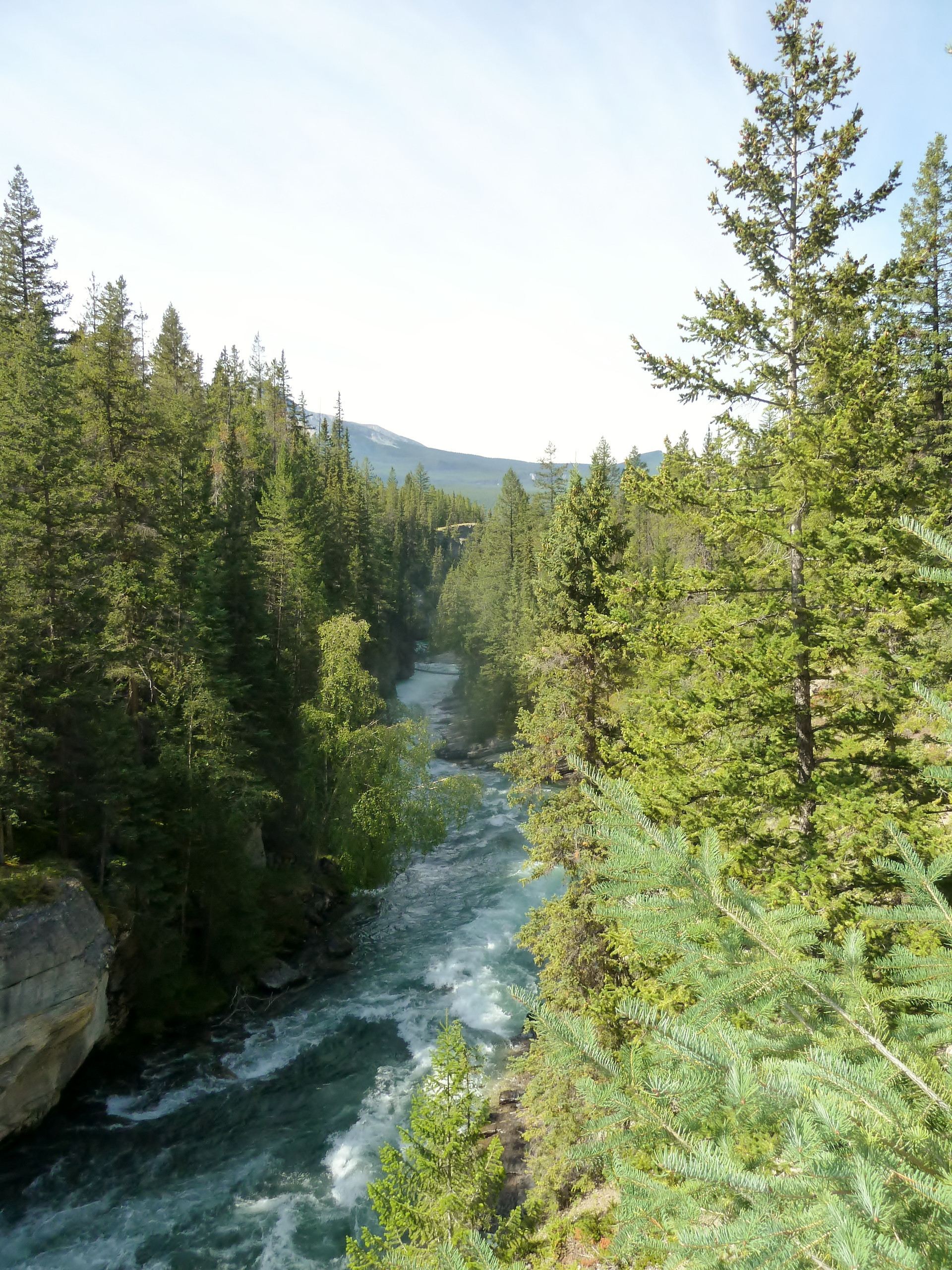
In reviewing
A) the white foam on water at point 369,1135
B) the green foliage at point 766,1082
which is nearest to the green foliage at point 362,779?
the white foam on water at point 369,1135

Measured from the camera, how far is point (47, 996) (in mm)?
14758

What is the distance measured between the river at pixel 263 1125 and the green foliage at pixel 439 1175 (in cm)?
617

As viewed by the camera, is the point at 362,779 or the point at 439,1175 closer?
the point at 439,1175

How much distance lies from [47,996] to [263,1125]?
624 centimetres

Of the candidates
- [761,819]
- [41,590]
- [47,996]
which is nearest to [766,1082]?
[761,819]

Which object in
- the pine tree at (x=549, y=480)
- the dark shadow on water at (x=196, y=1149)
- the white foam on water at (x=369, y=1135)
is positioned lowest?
the dark shadow on water at (x=196, y=1149)

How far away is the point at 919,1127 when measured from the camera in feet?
9.33

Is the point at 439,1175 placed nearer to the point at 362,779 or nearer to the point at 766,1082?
the point at 766,1082

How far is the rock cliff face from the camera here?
14.2 meters

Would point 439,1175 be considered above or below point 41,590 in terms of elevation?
below

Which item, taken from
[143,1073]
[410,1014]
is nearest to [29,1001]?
[143,1073]

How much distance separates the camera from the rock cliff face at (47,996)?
14203 millimetres

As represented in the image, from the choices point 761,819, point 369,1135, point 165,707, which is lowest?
point 369,1135

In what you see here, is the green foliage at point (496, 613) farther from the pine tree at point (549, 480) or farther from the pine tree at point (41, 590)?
the pine tree at point (41, 590)
